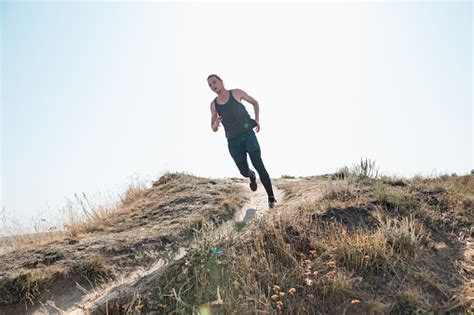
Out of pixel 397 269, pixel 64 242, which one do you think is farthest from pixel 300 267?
pixel 64 242

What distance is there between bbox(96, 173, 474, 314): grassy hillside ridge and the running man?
1.47 meters

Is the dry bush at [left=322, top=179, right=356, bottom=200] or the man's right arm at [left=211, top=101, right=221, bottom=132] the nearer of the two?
the dry bush at [left=322, top=179, right=356, bottom=200]

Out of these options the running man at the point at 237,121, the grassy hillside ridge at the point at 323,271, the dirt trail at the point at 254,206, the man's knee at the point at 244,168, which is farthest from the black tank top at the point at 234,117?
the grassy hillside ridge at the point at 323,271

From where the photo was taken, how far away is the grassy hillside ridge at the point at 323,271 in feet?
9.77

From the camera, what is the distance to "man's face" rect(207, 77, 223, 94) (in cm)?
573

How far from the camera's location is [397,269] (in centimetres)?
339

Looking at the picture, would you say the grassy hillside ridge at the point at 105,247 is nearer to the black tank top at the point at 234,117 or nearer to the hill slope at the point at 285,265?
the hill slope at the point at 285,265

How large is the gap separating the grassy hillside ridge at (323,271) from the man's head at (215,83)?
2.65 m

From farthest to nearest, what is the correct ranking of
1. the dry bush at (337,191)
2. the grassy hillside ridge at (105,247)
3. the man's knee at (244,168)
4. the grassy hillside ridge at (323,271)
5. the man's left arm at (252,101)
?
the man's knee at (244,168) < the man's left arm at (252,101) < the dry bush at (337,191) < the grassy hillside ridge at (105,247) < the grassy hillside ridge at (323,271)

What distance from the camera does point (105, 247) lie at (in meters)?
4.74

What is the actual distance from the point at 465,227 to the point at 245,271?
335 cm

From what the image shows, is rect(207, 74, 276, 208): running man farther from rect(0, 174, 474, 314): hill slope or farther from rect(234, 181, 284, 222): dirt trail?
rect(0, 174, 474, 314): hill slope

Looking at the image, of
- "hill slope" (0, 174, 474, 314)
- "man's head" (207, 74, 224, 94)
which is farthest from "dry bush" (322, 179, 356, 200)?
"man's head" (207, 74, 224, 94)

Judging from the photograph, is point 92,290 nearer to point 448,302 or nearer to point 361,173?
point 448,302
